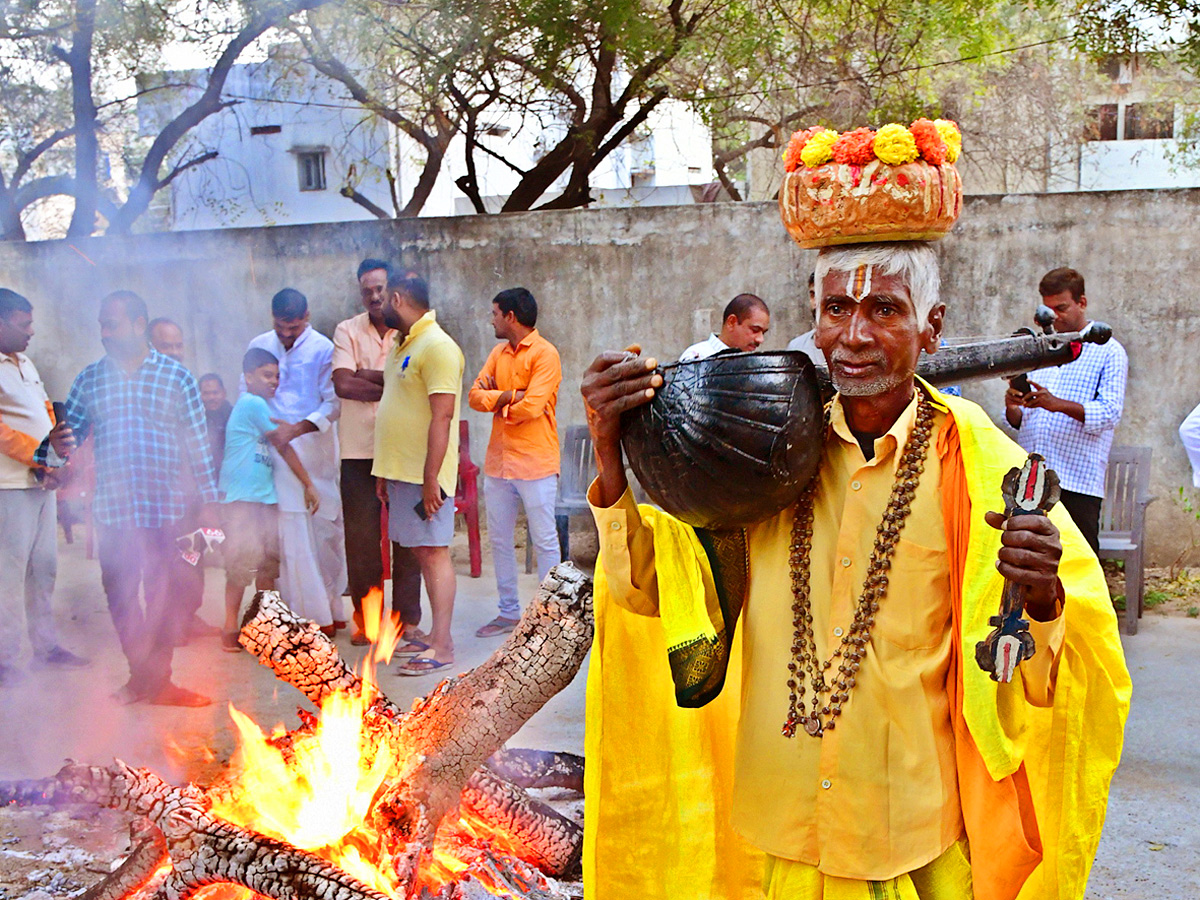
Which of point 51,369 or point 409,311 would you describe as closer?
point 409,311

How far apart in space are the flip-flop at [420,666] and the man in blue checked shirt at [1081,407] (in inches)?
132

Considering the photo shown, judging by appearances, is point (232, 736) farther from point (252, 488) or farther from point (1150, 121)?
point (1150, 121)

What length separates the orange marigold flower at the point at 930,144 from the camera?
201 centimetres

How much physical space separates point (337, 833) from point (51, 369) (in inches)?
317

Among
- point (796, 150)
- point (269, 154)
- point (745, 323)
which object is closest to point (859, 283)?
point (796, 150)

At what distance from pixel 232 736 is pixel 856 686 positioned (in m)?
3.87

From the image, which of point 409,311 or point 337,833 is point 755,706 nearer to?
point 337,833

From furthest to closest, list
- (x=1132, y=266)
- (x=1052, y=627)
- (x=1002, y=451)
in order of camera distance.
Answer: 1. (x=1132, y=266)
2. (x=1002, y=451)
3. (x=1052, y=627)

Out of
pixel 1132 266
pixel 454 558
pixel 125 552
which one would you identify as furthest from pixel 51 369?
pixel 1132 266

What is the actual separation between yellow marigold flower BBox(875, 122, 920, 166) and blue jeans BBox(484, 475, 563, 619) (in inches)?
187

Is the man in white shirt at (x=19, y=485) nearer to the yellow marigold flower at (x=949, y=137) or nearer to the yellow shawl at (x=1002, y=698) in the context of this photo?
the yellow shawl at (x=1002, y=698)

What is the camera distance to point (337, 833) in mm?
3264

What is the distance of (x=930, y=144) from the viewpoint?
6.59ft

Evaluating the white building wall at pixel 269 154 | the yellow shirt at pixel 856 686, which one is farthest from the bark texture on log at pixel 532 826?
the white building wall at pixel 269 154
